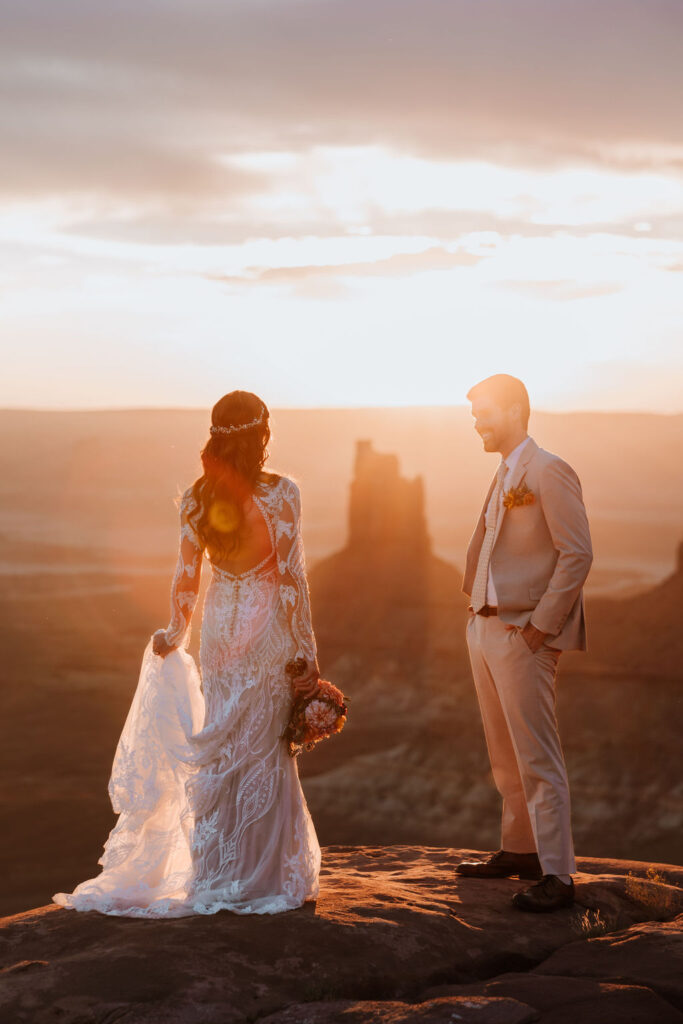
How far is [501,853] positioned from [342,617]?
8385cm

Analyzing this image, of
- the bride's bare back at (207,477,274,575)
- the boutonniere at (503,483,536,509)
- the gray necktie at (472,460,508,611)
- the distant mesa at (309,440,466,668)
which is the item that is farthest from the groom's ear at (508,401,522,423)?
the distant mesa at (309,440,466,668)

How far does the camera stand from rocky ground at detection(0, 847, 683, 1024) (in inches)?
143

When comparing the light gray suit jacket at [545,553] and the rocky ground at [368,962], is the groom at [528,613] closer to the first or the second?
the light gray suit jacket at [545,553]

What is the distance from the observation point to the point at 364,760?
254 ft

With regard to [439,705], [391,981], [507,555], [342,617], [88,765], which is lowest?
[88,765]

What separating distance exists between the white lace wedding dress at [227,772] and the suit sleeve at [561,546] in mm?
1081

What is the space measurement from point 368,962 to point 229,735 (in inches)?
48.7

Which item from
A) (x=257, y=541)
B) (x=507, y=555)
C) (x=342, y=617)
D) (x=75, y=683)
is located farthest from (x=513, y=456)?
(x=75, y=683)

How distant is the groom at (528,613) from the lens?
15.9 ft

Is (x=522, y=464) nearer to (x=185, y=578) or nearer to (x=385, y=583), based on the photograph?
(x=185, y=578)

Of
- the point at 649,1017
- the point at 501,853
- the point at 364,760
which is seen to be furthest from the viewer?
the point at 364,760

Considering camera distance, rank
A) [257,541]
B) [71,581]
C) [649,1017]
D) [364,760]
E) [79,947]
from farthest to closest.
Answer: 1. [71,581]
2. [364,760]
3. [257,541]
4. [79,947]
5. [649,1017]

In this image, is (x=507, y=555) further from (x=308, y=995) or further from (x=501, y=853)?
(x=308, y=995)

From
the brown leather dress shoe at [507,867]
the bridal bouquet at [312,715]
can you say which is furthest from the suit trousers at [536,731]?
the bridal bouquet at [312,715]
